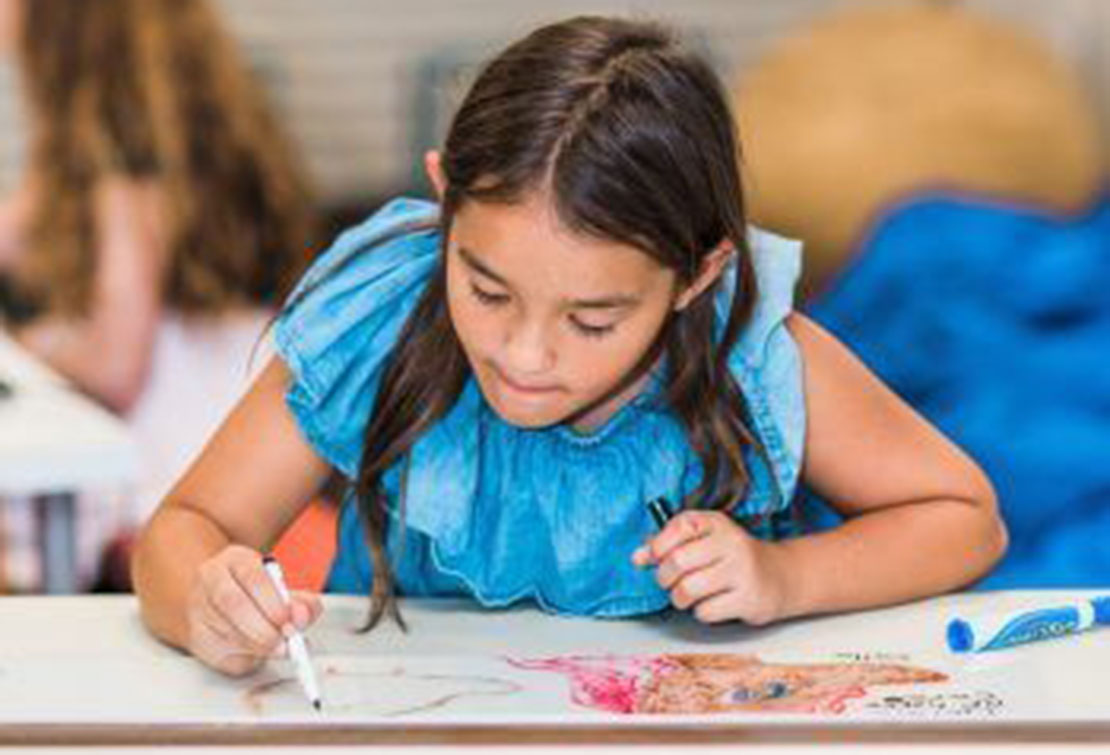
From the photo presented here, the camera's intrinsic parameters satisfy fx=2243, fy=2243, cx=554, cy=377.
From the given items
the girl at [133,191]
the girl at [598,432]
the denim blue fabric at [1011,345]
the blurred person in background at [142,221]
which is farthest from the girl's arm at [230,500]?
the girl at [133,191]

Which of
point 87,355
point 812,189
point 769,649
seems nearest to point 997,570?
point 769,649

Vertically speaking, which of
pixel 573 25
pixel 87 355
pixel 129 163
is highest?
pixel 573 25

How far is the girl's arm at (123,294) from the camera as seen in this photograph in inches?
117

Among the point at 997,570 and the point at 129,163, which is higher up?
the point at 129,163

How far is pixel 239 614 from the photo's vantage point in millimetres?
1215

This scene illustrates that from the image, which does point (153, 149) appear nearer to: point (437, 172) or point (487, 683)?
point (437, 172)

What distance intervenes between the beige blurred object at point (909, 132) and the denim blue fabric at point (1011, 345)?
0.28 m

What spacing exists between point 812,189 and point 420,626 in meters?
2.40

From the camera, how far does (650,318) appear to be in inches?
50.7

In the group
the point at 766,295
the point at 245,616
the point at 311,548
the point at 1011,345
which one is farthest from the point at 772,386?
the point at 1011,345

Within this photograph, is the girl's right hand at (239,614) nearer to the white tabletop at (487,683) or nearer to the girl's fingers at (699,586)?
the white tabletop at (487,683)

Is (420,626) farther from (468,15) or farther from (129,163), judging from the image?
(468,15)

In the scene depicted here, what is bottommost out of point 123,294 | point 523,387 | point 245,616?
point 123,294

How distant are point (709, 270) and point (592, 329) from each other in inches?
4.1
